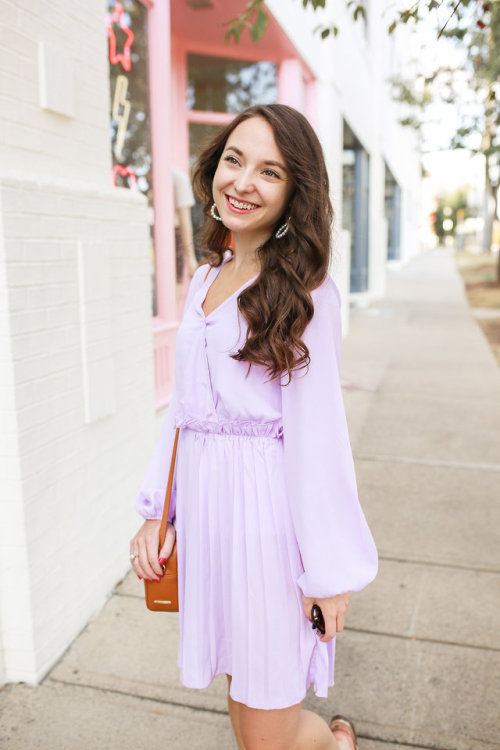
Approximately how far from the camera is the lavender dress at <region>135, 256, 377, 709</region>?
1.57m

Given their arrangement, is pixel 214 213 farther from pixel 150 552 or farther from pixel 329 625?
pixel 329 625

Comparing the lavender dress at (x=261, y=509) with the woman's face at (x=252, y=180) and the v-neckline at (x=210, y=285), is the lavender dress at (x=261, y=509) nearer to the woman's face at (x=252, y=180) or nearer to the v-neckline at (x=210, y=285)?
the v-neckline at (x=210, y=285)

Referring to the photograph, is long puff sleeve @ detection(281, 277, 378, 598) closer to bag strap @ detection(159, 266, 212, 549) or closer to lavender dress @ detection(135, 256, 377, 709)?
lavender dress @ detection(135, 256, 377, 709)

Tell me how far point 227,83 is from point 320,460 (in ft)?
20.9

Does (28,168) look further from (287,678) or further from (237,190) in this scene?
(287,678)

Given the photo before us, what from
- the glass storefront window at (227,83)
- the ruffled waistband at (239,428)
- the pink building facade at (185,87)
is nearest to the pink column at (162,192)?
the pink building facade at (185,87)

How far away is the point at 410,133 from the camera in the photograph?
31.9 metres

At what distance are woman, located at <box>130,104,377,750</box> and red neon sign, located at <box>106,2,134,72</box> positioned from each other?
8.39 feet

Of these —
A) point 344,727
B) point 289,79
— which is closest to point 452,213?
point 289,79

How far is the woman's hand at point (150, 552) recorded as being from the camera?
5.93ft

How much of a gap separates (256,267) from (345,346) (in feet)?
28.0

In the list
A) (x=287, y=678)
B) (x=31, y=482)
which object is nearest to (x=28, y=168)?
(x=31, y=482)

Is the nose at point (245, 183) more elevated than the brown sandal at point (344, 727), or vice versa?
the nose at point (245, 183)

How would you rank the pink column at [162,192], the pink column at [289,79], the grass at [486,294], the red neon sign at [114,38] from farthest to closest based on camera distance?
the grass at [486,294] < the pink column at [289,79] < the pink column at [162,192] < the red neon sign at [114,38]
